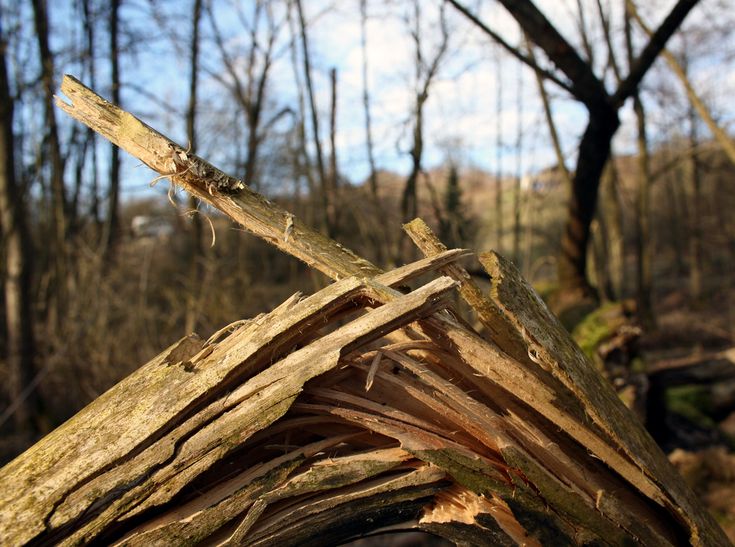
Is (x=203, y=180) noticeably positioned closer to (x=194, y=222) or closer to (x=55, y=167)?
(x=194, y=222)

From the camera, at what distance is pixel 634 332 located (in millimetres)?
5859

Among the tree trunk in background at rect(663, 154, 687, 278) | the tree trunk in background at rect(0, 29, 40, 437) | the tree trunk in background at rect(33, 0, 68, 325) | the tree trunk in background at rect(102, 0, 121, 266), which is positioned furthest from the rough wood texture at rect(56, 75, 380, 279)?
the tree trunk in background at rect(663, 154, 687, 278)

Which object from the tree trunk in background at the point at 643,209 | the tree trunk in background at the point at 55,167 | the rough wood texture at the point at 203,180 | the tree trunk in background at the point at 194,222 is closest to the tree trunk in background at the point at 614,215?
the tree trunk in background at the point at 643,209

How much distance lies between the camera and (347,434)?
1875mm

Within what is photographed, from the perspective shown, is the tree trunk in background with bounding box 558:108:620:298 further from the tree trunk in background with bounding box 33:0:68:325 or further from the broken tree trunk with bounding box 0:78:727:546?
the tree trunk in background with bounding box 33:0:68:325

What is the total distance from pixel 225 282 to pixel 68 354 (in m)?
2.41

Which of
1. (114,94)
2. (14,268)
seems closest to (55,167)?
(114,94)

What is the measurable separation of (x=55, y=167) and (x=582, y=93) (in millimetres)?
9404

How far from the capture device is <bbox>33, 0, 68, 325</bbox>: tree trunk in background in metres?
10.1

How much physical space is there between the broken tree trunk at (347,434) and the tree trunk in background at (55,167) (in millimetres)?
9149

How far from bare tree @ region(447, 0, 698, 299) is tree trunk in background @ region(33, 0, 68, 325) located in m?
7.70

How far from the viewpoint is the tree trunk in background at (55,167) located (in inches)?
399

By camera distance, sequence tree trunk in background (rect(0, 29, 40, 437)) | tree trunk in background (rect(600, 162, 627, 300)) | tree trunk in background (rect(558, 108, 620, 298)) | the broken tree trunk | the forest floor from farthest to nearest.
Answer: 1. tree trunk in background (rect(600, 162, 627, 300))
2. tree trunk in background (rect(0, 29, 40, 437))
3. tree trunk in background (rect(558, 108, 620, 298))
4. the forest floor
5. the broken tree trunk

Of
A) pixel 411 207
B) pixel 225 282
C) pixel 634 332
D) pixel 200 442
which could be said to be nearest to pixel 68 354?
pixel 225 282
